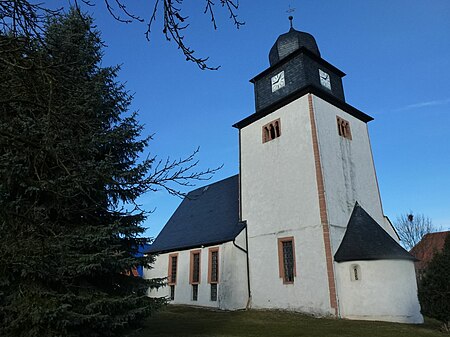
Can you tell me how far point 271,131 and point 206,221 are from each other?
6970 millimetres

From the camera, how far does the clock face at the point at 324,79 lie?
703 inches

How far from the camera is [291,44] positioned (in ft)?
60.8

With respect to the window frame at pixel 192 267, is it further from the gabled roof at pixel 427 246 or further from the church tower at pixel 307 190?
the gabled roof at pixel 427 246

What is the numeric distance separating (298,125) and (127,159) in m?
10.1

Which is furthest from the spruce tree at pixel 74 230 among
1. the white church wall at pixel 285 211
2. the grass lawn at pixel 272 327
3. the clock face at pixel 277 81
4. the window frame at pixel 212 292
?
the clock face at pixel 277 81

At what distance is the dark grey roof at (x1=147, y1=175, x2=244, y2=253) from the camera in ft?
62.8

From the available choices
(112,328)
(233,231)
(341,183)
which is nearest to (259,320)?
(233,231)

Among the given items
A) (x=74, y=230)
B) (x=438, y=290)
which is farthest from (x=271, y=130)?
(x=74, y=230)

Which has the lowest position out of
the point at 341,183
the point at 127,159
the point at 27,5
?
the point at 27,5

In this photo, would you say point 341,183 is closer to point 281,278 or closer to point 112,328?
point 281,278

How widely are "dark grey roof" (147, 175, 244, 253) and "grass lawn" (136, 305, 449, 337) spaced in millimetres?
4506

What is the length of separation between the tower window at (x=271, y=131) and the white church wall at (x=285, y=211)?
22 cm

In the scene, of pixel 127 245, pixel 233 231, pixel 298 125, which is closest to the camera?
pixel 127 245

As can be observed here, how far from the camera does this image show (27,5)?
2904mm
